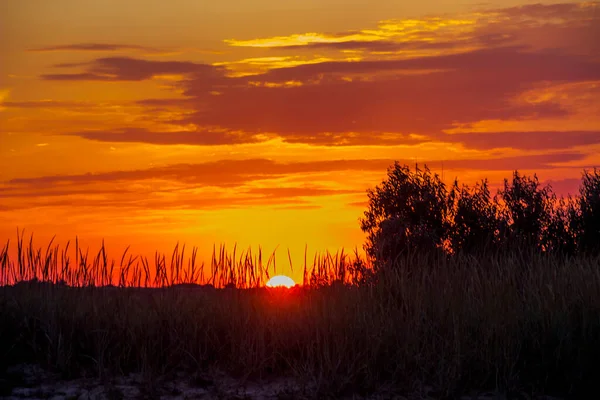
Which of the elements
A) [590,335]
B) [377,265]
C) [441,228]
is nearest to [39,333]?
[377,265]

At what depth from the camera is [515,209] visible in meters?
40.6

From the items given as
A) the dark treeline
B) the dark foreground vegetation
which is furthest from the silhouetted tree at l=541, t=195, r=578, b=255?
the dark foreground vegetation

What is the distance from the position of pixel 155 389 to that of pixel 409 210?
3104 cm

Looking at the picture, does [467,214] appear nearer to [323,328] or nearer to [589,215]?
[589,215]

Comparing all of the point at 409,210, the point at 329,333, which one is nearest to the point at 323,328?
the point at 329,333

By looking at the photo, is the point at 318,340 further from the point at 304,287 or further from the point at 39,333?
the point at 39,333

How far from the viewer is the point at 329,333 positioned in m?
11.0

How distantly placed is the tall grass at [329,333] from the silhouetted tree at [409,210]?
26.1m

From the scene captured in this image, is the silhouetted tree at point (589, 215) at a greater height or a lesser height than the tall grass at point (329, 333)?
greater

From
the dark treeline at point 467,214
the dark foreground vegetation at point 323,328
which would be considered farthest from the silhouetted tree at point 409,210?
the dark foreground vegetation at point 323,328

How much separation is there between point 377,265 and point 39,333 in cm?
599

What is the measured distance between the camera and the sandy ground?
1016 cm

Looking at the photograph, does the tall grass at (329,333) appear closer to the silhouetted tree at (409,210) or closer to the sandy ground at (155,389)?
the sandy ground at (155,389)

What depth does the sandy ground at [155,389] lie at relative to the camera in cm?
1016
